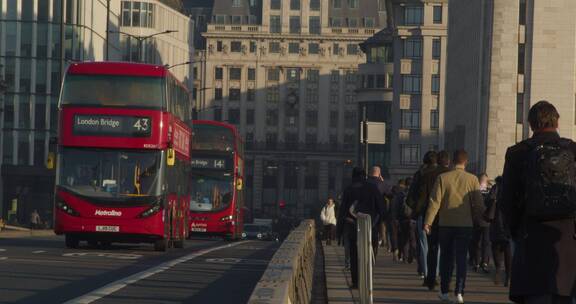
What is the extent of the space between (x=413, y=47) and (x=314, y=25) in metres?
52.9

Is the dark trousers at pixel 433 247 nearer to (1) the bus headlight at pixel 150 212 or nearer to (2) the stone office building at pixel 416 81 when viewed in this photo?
(1) the bus headlight at pixel 150 212

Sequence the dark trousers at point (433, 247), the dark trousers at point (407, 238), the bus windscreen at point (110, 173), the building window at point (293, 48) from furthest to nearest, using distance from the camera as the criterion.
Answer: the building window at point (293, 48) → the bus windscreen at point (110, 173) → the dark trousers at point (407, 238) → the dark trousers at point (433, 247)

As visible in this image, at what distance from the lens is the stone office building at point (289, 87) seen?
18712 cm

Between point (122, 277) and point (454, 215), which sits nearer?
point (454, 215)

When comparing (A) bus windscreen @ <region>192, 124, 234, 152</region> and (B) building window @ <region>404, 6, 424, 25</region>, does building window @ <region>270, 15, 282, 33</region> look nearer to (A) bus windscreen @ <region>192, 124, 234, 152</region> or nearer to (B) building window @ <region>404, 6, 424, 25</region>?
(B) building window @ <region>404, 6, 424, 25</region>

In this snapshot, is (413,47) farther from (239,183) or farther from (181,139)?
(181,139)

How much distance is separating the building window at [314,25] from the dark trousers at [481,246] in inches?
6312

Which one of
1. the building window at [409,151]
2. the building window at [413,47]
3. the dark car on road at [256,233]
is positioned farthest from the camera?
the building window at [409,151]

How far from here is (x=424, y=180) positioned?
20.0m

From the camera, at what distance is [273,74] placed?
633 feet

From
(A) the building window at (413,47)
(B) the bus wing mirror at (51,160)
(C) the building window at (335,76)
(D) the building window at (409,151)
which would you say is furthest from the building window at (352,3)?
(B) the bus wing mirror at (51,160)

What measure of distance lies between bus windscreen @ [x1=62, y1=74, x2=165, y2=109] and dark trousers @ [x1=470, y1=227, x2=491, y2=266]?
268 inches

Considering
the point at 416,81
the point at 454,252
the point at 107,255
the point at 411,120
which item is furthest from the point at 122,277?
Result: the point at 411,120

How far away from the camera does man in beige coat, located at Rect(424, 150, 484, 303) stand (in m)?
18.1
